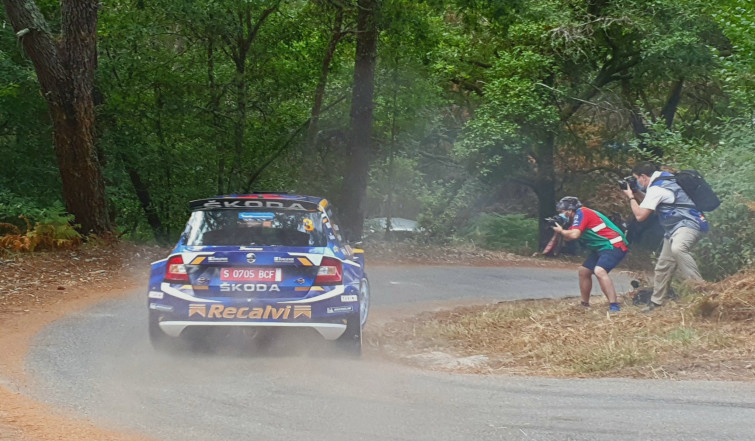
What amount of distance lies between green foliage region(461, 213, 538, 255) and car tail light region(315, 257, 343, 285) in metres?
21.4

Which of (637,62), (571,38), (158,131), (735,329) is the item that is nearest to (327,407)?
(735,329)

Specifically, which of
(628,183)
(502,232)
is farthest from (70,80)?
(502,232)

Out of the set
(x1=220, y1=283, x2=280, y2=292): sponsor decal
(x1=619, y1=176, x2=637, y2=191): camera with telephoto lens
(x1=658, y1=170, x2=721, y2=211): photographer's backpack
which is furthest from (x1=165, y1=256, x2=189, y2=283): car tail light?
(x1=658, y1=170, x2=721, y2=211): photographer's backpack

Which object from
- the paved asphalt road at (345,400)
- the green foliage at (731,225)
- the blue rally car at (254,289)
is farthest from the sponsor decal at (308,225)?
the green foliage at (731,225)

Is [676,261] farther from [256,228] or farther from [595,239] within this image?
[256,228]

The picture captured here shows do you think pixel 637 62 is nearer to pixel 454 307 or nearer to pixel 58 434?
pixel 454 307

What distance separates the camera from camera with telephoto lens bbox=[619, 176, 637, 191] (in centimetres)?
1166

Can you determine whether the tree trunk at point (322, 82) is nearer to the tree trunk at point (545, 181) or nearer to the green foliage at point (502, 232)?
the tree trunk at point (545, 181)

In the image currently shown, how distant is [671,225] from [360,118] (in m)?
12.4

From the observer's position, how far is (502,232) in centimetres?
3130

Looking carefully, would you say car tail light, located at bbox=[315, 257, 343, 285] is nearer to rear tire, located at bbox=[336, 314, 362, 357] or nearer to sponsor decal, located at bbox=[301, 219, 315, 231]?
rear tire, located at bbox=[336, 314, 362, 357]

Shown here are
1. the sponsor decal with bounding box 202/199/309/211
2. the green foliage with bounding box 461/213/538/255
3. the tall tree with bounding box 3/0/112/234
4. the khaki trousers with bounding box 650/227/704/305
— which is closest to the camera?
the sponsor decal with bounding box 202/199/309/211

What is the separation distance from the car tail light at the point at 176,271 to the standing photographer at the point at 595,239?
5.37 metres

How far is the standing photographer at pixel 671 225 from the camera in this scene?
1082 centimetres
